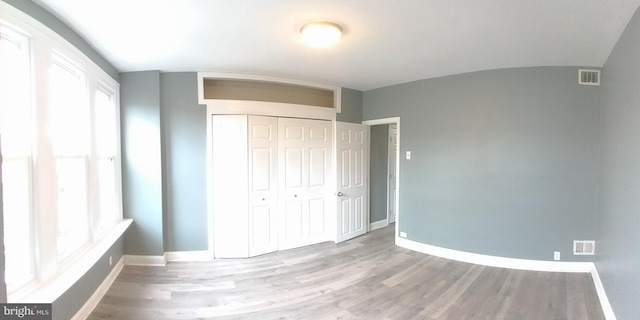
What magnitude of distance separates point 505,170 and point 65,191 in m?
4.72

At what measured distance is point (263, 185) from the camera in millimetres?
3834

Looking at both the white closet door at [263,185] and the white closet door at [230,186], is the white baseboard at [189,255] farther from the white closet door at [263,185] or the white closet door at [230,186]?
the white closet door at [263,185]

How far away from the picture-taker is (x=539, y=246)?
325 cm

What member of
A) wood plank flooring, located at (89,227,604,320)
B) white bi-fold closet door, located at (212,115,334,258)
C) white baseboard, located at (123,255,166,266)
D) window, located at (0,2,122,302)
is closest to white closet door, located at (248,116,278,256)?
white bi-fold closet door, located at (212,115,334,258)

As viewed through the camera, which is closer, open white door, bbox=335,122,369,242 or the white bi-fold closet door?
the white bi-fold closet door

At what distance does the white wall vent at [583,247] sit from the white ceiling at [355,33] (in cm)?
207

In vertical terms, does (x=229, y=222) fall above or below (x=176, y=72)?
below

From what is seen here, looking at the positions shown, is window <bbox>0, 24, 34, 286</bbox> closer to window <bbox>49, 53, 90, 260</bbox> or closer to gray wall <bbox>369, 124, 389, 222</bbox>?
window <bbox>49, 53, 90, 260</bbox>

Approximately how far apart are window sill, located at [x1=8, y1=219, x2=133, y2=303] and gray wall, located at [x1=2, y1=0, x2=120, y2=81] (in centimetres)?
185

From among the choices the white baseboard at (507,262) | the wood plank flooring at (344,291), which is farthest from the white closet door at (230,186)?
the white baseboard at (507,262)

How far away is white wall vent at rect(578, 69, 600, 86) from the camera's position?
3.08 m

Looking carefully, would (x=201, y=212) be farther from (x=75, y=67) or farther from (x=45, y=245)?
(x=75, y=67)

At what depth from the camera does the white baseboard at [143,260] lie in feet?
11.2

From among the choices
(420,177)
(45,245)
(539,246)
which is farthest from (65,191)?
(539,246)
